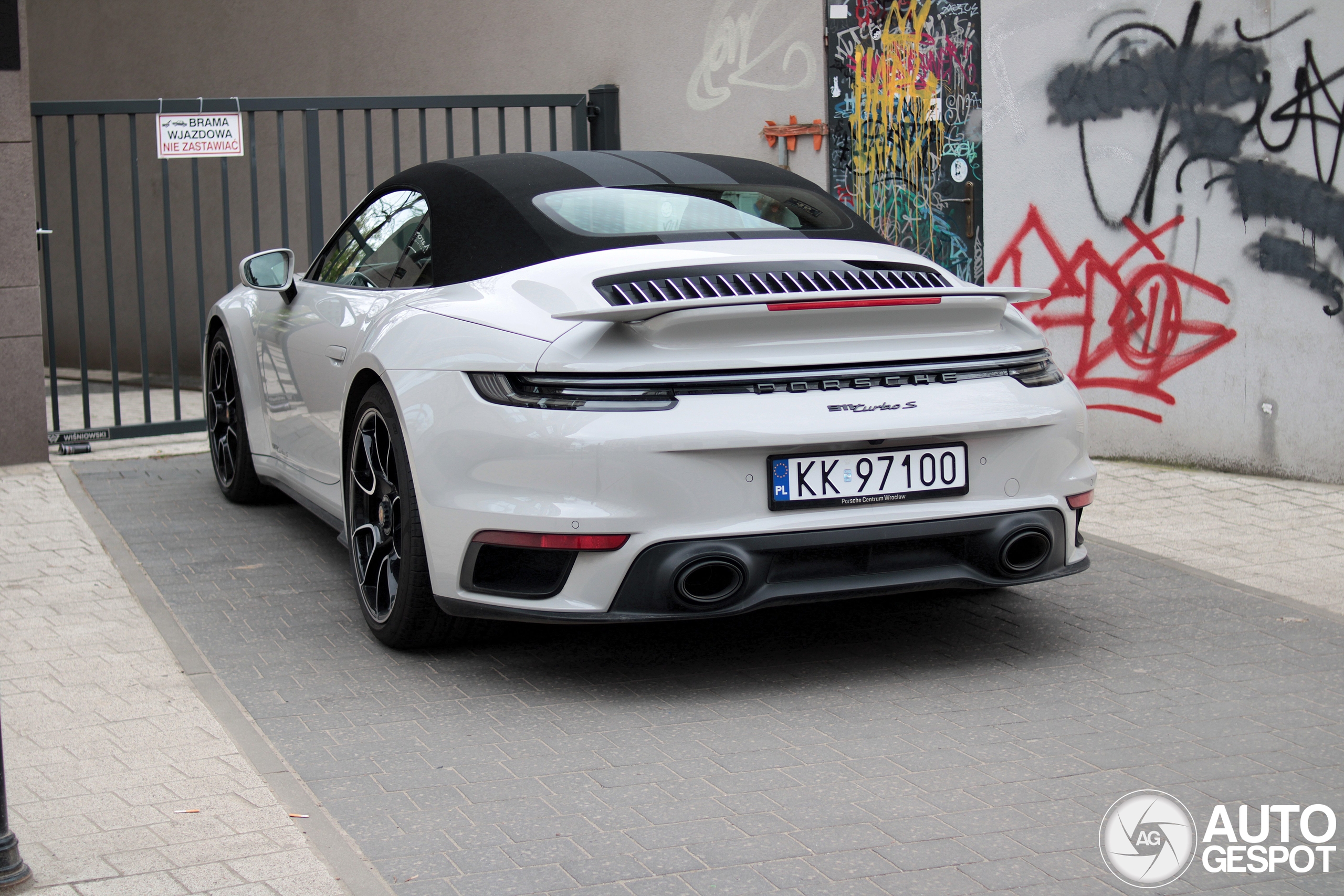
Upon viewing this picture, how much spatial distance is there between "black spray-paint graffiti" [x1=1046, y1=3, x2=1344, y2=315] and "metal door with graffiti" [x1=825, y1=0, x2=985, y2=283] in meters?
0.73

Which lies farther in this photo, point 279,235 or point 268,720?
point 279,235

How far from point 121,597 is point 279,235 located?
24.6 ft

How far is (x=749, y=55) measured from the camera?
9.34m

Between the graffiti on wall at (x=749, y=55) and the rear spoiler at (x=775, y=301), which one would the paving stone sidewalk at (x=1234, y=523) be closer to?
the rear spoiler at (x=775, y=301)

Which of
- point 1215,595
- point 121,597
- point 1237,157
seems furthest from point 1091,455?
point 121,597

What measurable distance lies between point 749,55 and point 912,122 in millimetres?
1345

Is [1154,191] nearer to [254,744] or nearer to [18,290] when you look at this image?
[254,744]

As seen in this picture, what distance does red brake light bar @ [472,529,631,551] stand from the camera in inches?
156

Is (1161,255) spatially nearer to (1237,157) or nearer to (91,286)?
(1237,157)

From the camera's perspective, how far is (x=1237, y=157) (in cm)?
721

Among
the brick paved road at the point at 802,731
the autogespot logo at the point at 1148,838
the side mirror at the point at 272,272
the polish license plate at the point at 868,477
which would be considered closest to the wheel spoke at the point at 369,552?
the brick paved road at the point at 802,731

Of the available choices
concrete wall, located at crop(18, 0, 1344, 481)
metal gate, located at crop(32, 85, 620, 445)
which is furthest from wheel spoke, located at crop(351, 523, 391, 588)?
concrete wall, located at crop(18, 0, 1344, 481)

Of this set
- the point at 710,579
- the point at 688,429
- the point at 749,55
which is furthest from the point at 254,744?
Result: the point at 749,55

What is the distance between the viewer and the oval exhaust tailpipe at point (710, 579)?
3.95 meters
